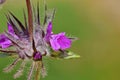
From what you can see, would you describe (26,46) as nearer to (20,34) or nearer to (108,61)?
(20,34)

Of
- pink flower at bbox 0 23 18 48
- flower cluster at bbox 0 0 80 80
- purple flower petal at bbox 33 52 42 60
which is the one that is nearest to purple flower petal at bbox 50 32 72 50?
flower cluster at bbox 0 0 80 80

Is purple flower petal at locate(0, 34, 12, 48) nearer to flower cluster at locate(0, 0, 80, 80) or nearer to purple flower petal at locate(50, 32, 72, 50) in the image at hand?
flower cluster at locate(0, 0, 80, 80)

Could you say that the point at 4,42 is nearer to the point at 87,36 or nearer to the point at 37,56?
the point at 37,56

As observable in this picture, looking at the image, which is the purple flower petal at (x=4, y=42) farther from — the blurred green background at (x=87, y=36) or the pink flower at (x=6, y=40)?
the blurred green background at (x=87, y=36)

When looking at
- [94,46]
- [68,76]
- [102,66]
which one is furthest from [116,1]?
[68,76]

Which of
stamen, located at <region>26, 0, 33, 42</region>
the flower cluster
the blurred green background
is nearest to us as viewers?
stamen, located at <region>26, 0, 33, 42</region>

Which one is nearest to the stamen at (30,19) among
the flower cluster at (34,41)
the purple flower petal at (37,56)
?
the flower cluster at (34,41)
